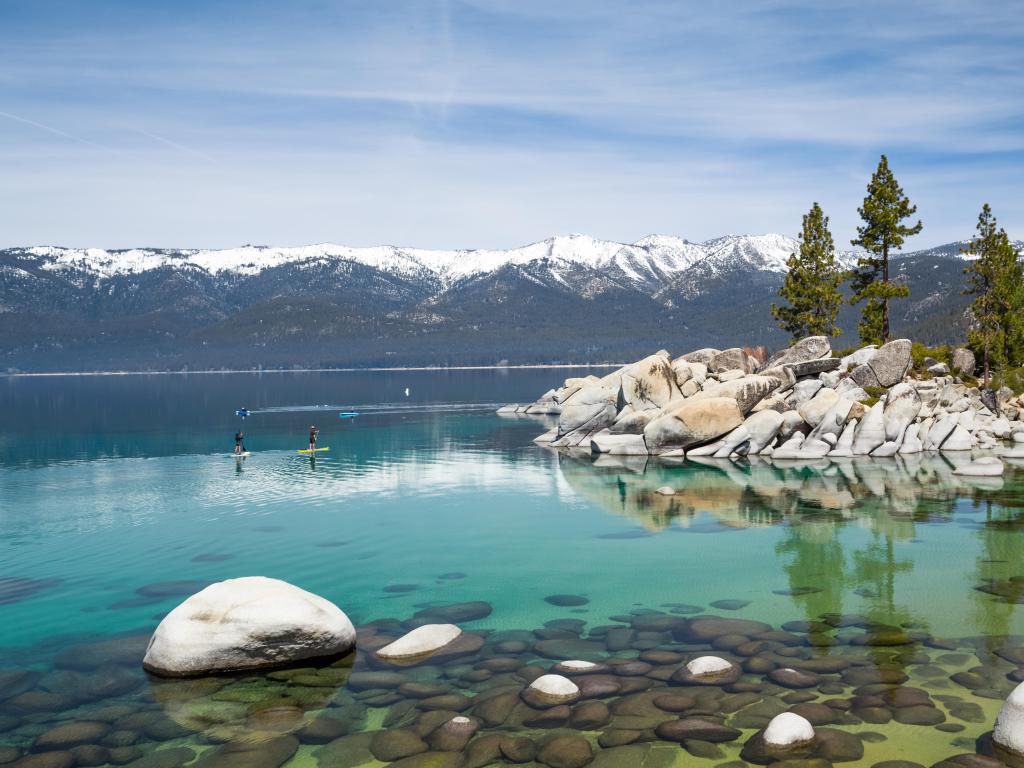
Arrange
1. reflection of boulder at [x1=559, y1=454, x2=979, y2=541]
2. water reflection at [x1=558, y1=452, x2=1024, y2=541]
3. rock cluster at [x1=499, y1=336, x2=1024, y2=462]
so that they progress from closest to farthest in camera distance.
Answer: water reflection at [x1=558, y1=452, x2=1024, y2=541] → reflection of boulder at [x1=559, y1=454, x2=979, y2=541] → rock cluster at [x1=499, y1=336, x2=1024, y2=462]

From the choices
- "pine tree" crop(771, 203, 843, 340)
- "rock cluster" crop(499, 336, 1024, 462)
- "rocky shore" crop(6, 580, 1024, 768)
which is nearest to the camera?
"rocky shore" crop(6, 580, 1024, 768)

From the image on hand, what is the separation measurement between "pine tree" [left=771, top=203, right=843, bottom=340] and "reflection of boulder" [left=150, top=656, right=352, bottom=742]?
258 ft

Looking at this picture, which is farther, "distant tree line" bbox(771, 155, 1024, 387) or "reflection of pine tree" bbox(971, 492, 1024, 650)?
"distant tree line" bbox(771, 155, 1024, 387)

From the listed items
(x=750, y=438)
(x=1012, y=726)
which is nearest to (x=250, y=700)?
(x=1012, y=726)

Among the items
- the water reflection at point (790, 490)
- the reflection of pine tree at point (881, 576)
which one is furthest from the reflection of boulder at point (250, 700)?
the water reflection at point (790, 490)

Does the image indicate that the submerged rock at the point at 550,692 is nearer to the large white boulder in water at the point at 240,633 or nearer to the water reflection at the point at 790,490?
the large white boulder in water at the point at 240,633

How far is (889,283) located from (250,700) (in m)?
81.6

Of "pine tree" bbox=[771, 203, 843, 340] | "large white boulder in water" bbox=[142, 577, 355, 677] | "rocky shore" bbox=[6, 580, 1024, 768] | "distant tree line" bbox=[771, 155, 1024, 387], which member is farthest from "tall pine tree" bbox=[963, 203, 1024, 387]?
"large white boulder in water" bbox=[142, 577, 355, 677]

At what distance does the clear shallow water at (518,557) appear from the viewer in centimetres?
1889

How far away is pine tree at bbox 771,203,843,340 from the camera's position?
89688mm

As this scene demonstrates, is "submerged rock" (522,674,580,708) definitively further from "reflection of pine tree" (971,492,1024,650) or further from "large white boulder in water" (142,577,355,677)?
"reflection of pine tree" (971,492,1024,650)

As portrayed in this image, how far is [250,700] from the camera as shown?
18.6m

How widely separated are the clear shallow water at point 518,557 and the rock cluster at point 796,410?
428cm

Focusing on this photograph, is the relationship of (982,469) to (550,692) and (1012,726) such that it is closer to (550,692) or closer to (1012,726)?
(1012,726)
